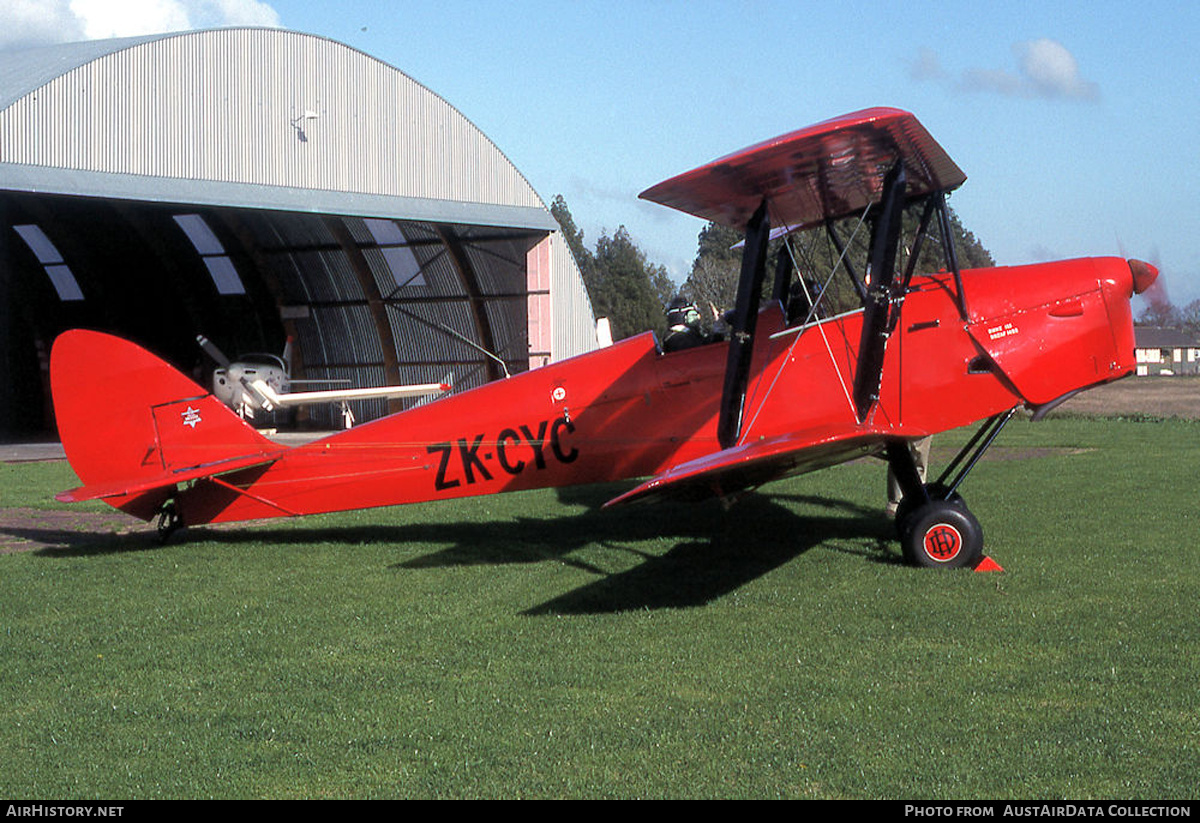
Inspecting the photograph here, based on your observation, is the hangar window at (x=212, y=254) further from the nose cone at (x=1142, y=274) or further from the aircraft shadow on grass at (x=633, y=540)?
the nose cone at (x=1142, y=274)

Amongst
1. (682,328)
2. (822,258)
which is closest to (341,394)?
(822,258)

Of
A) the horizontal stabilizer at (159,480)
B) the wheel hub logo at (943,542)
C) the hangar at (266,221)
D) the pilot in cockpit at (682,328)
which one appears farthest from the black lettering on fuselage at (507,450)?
the hangar at (266,221)

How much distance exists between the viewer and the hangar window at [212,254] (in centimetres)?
2925

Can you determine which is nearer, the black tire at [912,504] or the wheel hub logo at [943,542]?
the wheel hub logo at [943,542]

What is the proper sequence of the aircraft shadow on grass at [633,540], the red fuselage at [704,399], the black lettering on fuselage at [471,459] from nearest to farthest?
the aircraft shadow on grass at [633,540] → the red fuselage at [704,399] → the black lettering on fuselage at [471,459]

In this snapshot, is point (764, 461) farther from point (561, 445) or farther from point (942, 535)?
point (561, 445)

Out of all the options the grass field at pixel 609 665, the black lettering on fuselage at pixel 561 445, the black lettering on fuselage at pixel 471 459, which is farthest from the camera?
the black lettering on fuselage at pixel 471 459

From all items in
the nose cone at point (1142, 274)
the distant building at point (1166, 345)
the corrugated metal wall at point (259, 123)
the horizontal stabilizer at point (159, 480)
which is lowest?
the distant building at point (1166, 345)

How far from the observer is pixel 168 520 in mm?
9883

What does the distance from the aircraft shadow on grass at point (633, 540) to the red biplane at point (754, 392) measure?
2.00ft

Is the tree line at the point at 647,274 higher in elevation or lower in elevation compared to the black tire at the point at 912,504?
higher
